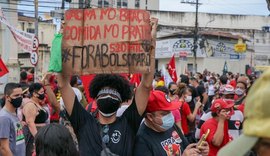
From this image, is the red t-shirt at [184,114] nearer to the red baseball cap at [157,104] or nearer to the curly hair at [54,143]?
the red baseball cap at [157,104]

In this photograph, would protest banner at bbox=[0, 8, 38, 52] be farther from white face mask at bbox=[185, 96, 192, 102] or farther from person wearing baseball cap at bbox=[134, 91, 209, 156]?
person wearing baseball cap at bbox=[134, 91, 209, 156]

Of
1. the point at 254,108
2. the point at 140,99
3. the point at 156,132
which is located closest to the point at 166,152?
the point at 156,132

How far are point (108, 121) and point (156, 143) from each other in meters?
0.43

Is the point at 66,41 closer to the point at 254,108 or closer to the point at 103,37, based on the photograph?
the point at 103,37

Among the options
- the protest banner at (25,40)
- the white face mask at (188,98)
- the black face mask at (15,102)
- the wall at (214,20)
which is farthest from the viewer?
the wall at (214,20)

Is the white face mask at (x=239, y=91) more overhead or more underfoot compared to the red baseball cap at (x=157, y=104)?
more underfoot

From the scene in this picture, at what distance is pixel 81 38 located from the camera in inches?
164

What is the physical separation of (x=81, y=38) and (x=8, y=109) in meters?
2.30

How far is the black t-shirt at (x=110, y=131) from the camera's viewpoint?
3914 millimetres

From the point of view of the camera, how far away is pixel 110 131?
397 centimetres

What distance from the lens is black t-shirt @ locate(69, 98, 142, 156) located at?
391 cm

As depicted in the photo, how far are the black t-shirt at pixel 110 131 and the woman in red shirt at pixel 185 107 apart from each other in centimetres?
439

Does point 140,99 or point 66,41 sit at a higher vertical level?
point 66,41

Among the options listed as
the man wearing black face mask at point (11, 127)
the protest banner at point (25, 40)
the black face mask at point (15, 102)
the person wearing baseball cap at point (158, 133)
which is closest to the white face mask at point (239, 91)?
the man wearing black face mask at point (11, 127)
